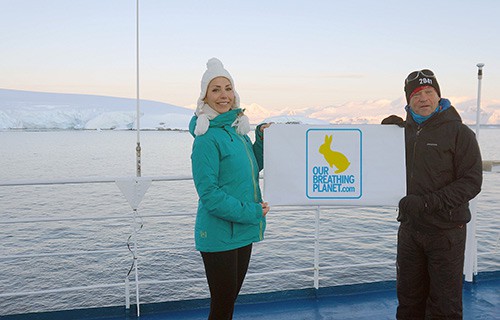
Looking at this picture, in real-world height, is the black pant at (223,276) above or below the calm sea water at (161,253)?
above

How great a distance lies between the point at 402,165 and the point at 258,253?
11032mm

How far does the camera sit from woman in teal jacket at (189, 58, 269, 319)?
6.23ft

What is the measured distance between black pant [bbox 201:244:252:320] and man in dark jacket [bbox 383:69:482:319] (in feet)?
2.89

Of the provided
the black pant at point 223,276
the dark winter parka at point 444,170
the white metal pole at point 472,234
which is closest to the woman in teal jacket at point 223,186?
the black pant at point 223,276

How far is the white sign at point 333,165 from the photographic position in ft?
8.23

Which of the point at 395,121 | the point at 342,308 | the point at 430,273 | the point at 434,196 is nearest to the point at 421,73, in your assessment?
the point at 395,121

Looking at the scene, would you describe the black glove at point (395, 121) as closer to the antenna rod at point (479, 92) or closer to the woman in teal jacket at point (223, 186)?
the woman in teal jacket at point (223, 186)

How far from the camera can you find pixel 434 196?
211 cm

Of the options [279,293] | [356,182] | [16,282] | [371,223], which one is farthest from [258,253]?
[356,182]

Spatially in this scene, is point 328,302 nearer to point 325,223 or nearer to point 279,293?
point 279,293

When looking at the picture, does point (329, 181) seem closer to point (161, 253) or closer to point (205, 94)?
point (205, 94)

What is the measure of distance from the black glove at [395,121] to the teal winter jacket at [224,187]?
93 cm

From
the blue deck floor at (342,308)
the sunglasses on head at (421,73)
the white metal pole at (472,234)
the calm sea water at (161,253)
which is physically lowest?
the calm sea water at (161,253)

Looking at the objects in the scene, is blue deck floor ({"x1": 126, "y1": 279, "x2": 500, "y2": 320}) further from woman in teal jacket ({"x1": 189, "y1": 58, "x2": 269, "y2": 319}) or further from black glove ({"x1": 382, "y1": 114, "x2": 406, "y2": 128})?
black glove ({"x1": 382, "y1": 114, "x2": 406, "y2": 128})
